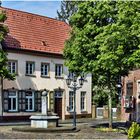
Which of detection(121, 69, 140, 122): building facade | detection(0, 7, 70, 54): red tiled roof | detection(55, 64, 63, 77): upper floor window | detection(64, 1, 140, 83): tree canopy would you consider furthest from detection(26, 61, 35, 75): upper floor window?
detection(64, 1, 140, 83): tree canopy

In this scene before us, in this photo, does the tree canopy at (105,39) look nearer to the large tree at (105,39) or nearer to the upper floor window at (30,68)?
the large tree at (105,39)

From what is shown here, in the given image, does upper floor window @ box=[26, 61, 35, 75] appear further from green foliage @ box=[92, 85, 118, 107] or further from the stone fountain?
the stone fountain

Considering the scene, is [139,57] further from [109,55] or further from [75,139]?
[75,139]

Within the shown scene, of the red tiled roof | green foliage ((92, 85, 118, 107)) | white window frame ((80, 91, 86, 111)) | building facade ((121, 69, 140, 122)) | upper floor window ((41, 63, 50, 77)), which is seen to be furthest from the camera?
green foliage ((92, 85, 118, 107))

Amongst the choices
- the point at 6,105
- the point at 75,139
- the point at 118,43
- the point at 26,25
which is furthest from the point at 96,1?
the point at 26,25

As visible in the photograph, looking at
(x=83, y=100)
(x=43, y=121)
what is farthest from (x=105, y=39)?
(x=83, y=100)

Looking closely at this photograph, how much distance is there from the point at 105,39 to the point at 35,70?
2185cm

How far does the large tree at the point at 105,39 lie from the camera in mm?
22969

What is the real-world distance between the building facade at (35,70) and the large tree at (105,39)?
13491 mm

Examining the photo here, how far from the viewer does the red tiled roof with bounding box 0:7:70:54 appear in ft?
146

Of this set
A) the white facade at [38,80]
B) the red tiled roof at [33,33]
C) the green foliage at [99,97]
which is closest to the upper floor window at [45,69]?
the white facade at [38,80]

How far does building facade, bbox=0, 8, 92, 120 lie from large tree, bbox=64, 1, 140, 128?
13491mm

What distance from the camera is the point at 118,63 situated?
78.0 feet

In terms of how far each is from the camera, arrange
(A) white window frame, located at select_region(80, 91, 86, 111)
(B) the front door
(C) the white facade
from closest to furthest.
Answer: (C) the white facade
(B) the front door
(A) white window frame, located at select_region(80, 91, 86, 111)
